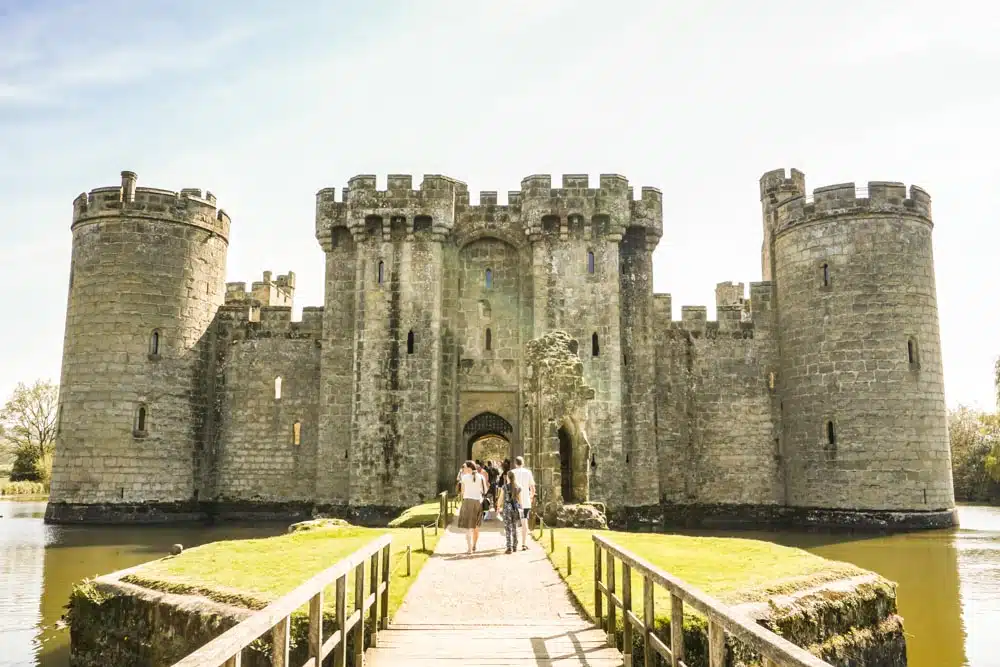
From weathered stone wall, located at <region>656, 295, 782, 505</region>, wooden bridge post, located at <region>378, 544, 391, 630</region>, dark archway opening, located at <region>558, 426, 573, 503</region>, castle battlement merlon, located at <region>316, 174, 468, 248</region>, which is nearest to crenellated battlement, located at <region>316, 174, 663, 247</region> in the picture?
castle battlement merlon, located at <region>316, 174, 468, 248</region>

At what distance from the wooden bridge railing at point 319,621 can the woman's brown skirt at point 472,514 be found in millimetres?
5514

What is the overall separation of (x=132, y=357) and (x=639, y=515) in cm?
1866

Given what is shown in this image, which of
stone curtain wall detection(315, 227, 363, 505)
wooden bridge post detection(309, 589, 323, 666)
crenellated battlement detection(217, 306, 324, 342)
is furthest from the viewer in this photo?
crenellated battlement detection(217, 306, 324, 342)

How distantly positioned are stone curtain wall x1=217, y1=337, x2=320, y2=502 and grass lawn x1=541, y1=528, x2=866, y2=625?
51.6 feet

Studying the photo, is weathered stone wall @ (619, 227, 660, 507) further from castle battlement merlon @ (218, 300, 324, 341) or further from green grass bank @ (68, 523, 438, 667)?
green grass bank @ (68, 523, 438, 667)

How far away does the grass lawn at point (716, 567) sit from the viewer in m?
10.7

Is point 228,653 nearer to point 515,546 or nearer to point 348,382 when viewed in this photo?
point 515,546

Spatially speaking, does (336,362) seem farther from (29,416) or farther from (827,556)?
(29,416)

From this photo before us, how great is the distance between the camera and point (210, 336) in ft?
102

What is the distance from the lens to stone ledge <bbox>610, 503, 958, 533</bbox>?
85.9 ft

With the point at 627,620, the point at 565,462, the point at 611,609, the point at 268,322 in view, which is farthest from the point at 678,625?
the point at 268,322

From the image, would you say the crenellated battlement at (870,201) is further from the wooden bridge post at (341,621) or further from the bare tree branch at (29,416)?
the bare tree branch at (29,416)

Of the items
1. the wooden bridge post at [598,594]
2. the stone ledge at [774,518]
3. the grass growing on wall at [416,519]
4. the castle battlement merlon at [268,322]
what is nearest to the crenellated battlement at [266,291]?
the castle battlement merlon at [268,322]

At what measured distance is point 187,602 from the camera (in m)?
10.6
